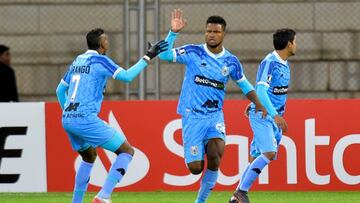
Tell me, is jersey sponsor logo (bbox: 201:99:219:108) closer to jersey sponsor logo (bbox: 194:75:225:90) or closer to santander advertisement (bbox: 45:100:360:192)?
jersey sponsor logo (bbox: 194:75:225:90)

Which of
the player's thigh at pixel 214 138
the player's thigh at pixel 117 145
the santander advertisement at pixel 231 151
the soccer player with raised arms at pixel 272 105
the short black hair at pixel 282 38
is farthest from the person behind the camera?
the santander advertisement at pixel 231 151

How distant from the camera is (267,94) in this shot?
12.4 meters

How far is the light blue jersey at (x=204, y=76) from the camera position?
11805 mm

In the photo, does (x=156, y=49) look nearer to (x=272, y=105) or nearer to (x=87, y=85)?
(x=87, y=85)

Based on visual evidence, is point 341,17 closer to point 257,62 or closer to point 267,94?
point 257,62

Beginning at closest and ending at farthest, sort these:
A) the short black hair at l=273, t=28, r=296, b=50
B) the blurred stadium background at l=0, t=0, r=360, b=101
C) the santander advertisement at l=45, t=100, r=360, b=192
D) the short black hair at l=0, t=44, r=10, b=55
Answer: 1. the short black hair at l=273, t=28, r=296, b=50
2. the santander advertisement at l=45, t=100, r=360, b=192
3. the short black hair at l=0, t=44, r=10, b=55
4. the blurred stadium background at l=0, t=0, r=360, b=101

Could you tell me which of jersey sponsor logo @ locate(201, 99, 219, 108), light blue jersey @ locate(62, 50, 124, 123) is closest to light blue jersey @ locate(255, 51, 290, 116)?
jersey sponsor logo @ locate(201, 99, 219, 108)

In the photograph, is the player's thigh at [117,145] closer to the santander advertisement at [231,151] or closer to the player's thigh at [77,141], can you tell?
the player's thigh at [77,141]

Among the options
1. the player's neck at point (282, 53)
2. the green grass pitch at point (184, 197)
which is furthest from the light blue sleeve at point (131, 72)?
the green grass pitch at point (184, 197)

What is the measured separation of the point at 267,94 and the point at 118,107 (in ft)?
10.8

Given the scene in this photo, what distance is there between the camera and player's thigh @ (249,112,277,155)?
12586mm

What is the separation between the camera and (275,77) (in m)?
12.6

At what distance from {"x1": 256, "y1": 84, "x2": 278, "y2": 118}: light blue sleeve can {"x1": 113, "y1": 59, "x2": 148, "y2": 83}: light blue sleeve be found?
1285 mm

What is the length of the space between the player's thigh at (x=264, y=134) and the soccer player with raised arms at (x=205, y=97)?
2.74ft
